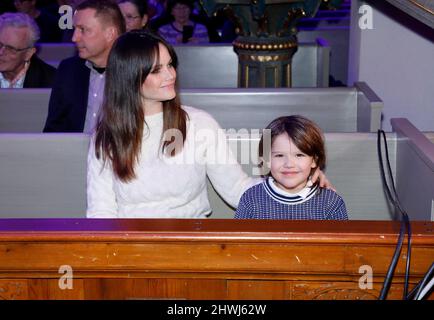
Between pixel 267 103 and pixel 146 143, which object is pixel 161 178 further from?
pixel 267 103

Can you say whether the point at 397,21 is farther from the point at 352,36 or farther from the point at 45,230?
the point at 45,230

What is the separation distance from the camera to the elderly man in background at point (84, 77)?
3.41 meters

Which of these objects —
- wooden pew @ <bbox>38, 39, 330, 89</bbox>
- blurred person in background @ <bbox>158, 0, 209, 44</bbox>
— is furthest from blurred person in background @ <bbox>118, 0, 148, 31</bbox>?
blurred person in background @ <bbox>158, 0, 209, 44</bbox>

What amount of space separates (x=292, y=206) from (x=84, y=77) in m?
1.53

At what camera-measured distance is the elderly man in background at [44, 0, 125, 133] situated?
3.41m

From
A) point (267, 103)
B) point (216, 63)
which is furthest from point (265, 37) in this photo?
point (216, 63)

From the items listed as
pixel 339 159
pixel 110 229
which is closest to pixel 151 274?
pixel 110 229

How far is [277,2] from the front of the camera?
439cm

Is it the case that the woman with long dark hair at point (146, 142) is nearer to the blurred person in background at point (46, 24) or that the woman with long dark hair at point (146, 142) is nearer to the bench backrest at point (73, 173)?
the bench backrest at point (73, 173)

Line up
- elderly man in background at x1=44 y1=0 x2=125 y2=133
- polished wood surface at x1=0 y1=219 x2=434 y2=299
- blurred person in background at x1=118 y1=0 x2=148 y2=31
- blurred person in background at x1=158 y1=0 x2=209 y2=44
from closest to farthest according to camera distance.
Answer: polished wood surface at x1=0 y1=219 x2=434 y2=299
elderly man in background at x1=44 y1=0 x2=125 y2=133
blurred person in background at x1=118 y1=0 x2=148 y2=31
blurred person in background at x1=158 y1=0 x2=209 y2=44

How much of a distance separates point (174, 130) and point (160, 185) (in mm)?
195

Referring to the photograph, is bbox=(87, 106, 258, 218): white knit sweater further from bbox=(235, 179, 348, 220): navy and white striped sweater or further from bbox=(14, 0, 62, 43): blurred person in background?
bbox=(14, 0, 62, 43): blurred person in background

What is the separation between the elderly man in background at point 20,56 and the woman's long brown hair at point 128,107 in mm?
2189

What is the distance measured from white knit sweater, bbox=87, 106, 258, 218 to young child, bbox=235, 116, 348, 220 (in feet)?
0.61
